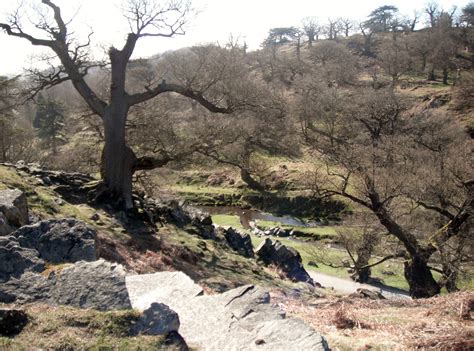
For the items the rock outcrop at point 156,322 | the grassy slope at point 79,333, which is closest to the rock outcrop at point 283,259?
the rock outcrop at point 156,322

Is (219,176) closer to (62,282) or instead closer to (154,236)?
(154,236)

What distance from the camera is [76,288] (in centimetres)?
589

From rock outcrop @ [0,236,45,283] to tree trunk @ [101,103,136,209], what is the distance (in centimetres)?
1116

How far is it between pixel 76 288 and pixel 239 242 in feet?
53.1

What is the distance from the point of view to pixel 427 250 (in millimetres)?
20844

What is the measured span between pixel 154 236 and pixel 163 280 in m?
9.10

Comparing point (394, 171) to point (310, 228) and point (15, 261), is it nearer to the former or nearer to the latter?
point (310, 228)

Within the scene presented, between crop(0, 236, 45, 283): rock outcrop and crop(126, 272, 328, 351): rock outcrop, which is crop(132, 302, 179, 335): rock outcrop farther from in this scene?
crop(0, 236, 45, 283): rock outcrop

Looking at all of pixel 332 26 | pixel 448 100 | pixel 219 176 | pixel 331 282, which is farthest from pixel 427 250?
pixel 332 26

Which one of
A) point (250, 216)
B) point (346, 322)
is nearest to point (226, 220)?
point (250, 216)

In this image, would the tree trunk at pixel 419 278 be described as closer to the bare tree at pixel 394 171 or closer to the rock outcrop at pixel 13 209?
the bare tree at pixel 394 171

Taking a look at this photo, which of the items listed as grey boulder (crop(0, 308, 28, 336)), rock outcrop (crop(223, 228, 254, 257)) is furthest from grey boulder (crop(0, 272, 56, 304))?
rock outcrop (crop(223, 228, 254, 257))

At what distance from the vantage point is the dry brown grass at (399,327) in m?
6.43

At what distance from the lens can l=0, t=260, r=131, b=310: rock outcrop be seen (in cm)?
564
